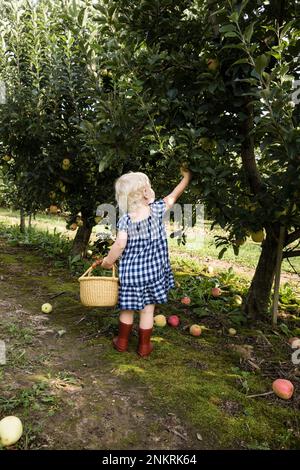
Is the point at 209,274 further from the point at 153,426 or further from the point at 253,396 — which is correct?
the point at 153,426

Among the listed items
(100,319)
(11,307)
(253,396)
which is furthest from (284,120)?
(11,307)

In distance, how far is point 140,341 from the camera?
2787mm

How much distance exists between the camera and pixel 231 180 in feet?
10.6

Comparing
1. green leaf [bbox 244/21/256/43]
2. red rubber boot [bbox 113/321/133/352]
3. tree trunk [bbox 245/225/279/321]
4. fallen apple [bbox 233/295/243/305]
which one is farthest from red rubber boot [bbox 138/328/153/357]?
green leaf [bbox 244/21/256/43]

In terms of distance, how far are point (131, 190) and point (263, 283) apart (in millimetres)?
1702

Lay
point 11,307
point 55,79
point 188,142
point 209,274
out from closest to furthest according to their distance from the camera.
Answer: point 188,142, point 11,307, point 55,79, point 209,274

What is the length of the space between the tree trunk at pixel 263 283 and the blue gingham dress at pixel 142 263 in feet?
4.11

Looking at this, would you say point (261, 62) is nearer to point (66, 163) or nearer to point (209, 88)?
point (209, 88)

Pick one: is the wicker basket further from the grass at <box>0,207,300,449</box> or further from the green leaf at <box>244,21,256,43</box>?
the green leaf at <box>244,21,256,43</box>

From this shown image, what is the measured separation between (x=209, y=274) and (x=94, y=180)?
2047 mm

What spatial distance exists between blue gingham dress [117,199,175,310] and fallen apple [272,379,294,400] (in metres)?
0.89

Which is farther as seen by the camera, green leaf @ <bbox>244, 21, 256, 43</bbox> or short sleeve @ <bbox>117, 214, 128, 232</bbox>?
short sleeve @ <bbox>117, 214, 128, 232</bbox>

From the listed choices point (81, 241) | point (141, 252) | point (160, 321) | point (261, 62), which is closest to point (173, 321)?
point (160, 321)

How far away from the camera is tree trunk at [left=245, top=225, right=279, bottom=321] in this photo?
358 centimetres
